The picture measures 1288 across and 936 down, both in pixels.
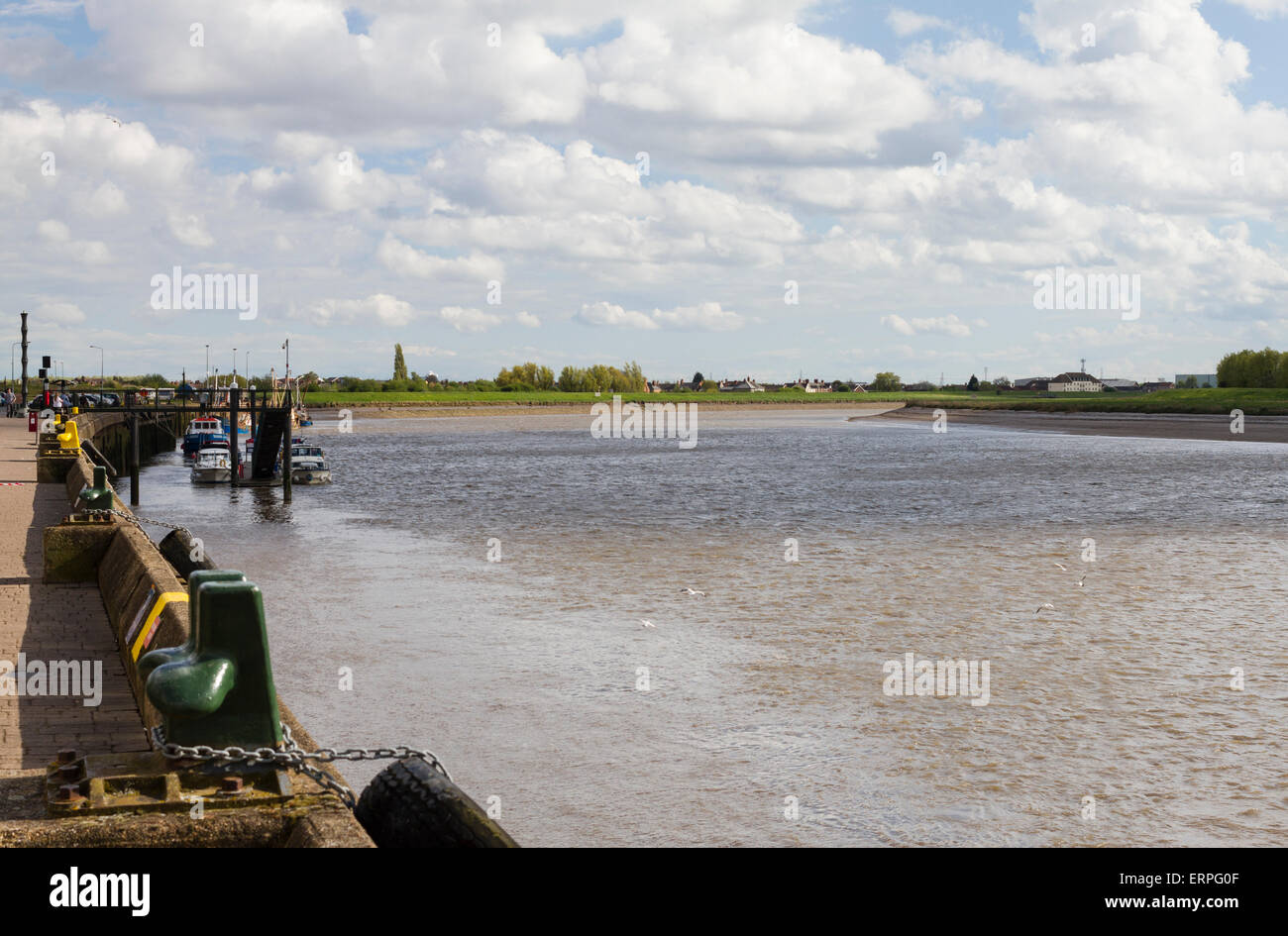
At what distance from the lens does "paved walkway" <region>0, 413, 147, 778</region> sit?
845 cm

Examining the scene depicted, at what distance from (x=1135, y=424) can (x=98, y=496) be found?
11467 centimetres

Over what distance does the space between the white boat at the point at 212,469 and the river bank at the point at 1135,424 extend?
7372 centimetres

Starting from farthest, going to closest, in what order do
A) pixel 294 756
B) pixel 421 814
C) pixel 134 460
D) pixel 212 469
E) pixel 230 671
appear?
pixel 212 469
pixel 134 460
pixel 230 671
pixel 294 756
pixel 421 814

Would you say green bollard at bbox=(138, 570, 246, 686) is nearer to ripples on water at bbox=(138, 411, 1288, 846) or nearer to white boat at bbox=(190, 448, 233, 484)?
ripples on water at bbox=(138, 411, 1288, 846)

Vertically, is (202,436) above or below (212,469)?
above

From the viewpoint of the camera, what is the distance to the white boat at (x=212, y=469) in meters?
50.0

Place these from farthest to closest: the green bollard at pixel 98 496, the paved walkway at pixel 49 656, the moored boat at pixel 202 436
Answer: the moored boat at pixel 202 436 → the green bollard at pixel 98 496 → the paved walkway at pixel 49 656

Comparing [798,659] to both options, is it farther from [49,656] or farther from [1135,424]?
[1135,424]

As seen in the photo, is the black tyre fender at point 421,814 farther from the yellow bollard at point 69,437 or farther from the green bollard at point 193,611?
the yellow bollard at point 69,437

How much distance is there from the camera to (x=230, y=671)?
6.27m

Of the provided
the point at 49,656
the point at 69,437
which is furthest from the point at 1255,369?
the point at 49,656

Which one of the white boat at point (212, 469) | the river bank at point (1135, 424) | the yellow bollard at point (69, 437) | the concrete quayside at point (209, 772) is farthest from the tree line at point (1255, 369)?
the concrete quayside at point (209, 772)

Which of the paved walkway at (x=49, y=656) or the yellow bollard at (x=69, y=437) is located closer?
the paved walkway at (x=49, y=656)

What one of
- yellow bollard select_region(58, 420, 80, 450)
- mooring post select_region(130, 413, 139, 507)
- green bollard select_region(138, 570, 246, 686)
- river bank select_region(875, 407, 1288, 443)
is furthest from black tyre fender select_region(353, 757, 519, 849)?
river bank select_region(875, 407, 1288, 443)
